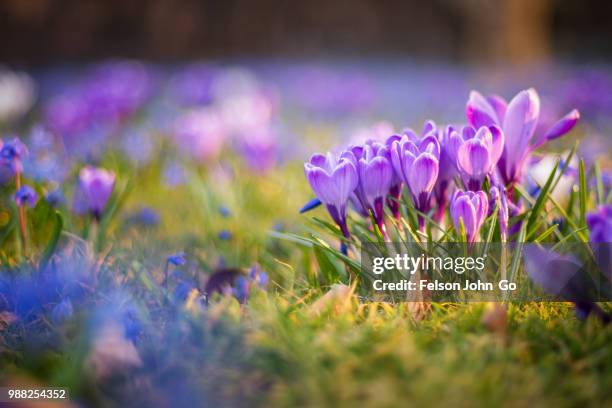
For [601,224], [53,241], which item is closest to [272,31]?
[53,241]

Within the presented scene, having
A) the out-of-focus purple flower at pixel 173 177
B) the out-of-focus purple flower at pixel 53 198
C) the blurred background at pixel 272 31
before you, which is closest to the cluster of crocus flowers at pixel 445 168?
the out-of-focus purple flower at pixel 53 198

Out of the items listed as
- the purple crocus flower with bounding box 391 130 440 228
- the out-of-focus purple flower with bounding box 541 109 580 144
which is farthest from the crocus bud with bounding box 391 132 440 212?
the out-of-focus purple flower with bounding box 541 109 580 144

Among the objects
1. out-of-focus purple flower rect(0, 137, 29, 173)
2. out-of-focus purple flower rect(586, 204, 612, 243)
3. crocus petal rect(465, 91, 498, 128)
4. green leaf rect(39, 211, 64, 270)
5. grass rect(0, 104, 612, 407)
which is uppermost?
crocus petal rect(465, 91, 498, 128)

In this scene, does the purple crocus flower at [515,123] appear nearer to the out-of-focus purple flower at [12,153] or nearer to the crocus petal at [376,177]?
the crocus petal at [376,177]

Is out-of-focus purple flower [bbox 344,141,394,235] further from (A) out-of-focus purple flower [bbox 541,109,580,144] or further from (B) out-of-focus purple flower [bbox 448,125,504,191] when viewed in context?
(A) out-of-focus purple flower [bbox 541,109,580,144]

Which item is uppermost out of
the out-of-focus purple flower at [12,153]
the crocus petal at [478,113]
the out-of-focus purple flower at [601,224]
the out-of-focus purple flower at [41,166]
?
the crocus petal at [478,113]

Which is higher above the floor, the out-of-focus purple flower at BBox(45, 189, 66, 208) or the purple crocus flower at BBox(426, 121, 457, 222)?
the purple crocus flower at BBox(426, 121, 457, 222)
